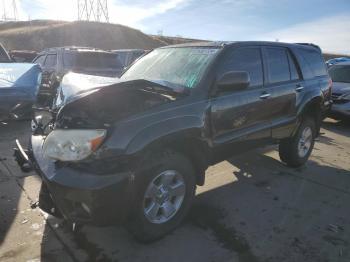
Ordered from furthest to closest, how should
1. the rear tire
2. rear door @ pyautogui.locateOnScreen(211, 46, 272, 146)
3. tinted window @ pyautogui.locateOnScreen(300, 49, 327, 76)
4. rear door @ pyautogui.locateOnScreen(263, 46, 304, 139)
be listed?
tinted window @ pyautogui.locateOnScreen(300, 49, 327, 76)
the rear tire
rear door @ pyautogui.locateOnScreen(263, 46, 304, 139)
rear door @ pyautogui.locateOnScreen(211, 46, 272, 146)

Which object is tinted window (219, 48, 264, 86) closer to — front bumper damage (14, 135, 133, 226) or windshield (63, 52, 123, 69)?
front bumper damage (14, 135, 133, 226)

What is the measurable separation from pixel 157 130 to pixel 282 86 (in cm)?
239

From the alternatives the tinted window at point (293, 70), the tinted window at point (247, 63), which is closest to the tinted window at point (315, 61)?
the tinted window at point (293, 70)

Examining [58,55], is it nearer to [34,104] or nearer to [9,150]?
[34,104]

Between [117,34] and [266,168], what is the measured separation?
141 feet

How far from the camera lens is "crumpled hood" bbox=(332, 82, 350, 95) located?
983 centimetres

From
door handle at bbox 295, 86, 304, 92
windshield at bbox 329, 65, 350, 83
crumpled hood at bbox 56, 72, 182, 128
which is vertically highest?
crumpled hood at bbox 56, 72, 182, 128

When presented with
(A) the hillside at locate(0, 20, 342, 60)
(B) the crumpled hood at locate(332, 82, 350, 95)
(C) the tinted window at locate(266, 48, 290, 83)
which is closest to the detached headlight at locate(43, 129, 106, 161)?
(C) the tinted window at locate(266, 48, 290, 83)

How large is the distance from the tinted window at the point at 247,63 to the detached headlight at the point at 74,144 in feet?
5.51

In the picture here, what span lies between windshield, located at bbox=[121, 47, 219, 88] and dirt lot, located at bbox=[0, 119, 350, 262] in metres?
1.46

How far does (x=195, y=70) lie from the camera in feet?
13.1

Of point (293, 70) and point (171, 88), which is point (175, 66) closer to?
point (171, 88)

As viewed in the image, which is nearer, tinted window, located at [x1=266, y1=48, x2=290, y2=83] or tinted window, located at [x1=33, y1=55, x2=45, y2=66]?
tinted window, located at [x1=266, y1=48, x2=290, y2=83]

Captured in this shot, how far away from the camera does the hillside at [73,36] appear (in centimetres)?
3947
